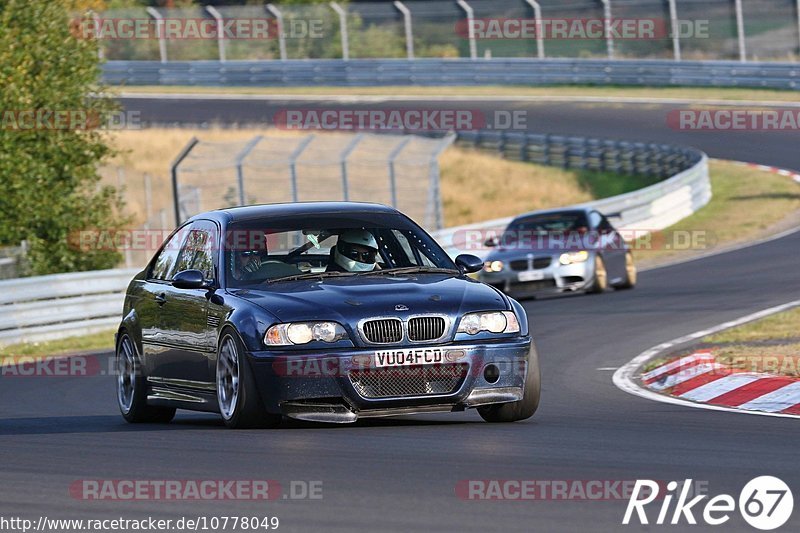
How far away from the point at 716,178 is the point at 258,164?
12.7m

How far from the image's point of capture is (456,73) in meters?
53.4

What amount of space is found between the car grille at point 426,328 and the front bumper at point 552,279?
13.3 m

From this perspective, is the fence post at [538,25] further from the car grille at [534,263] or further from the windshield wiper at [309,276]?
the windshield wiper at [309,276]

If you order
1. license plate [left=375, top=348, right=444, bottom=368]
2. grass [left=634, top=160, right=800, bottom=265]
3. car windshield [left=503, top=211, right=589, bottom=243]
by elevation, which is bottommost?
grass [left=634, top=160, right=800, bottom=265]

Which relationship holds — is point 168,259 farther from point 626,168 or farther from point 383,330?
point 626,168

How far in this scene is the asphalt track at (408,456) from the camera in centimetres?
671

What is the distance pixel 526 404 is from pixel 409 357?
1.01 m

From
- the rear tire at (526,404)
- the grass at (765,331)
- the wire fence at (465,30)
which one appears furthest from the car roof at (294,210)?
the wire fence at (465,30)

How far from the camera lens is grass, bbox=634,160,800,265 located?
2906 cm

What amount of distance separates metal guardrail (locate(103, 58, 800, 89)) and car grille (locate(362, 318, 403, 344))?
38.0m

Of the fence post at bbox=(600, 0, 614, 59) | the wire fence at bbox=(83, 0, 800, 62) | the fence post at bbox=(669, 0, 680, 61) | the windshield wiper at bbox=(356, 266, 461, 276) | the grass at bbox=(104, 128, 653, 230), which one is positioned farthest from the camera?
the fence post at bbox=(669, 0, 680, 61)

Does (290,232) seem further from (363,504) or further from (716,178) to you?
(716,178)

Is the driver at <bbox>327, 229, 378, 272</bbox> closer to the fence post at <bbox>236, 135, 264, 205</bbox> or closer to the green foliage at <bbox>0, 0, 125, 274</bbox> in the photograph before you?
the green foliage at <bbox>0, 0, 125, 274</bbox>

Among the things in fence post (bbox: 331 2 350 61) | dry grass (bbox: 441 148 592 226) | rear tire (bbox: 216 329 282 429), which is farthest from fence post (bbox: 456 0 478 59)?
rear tire (bbox: 216 329 282 429)
